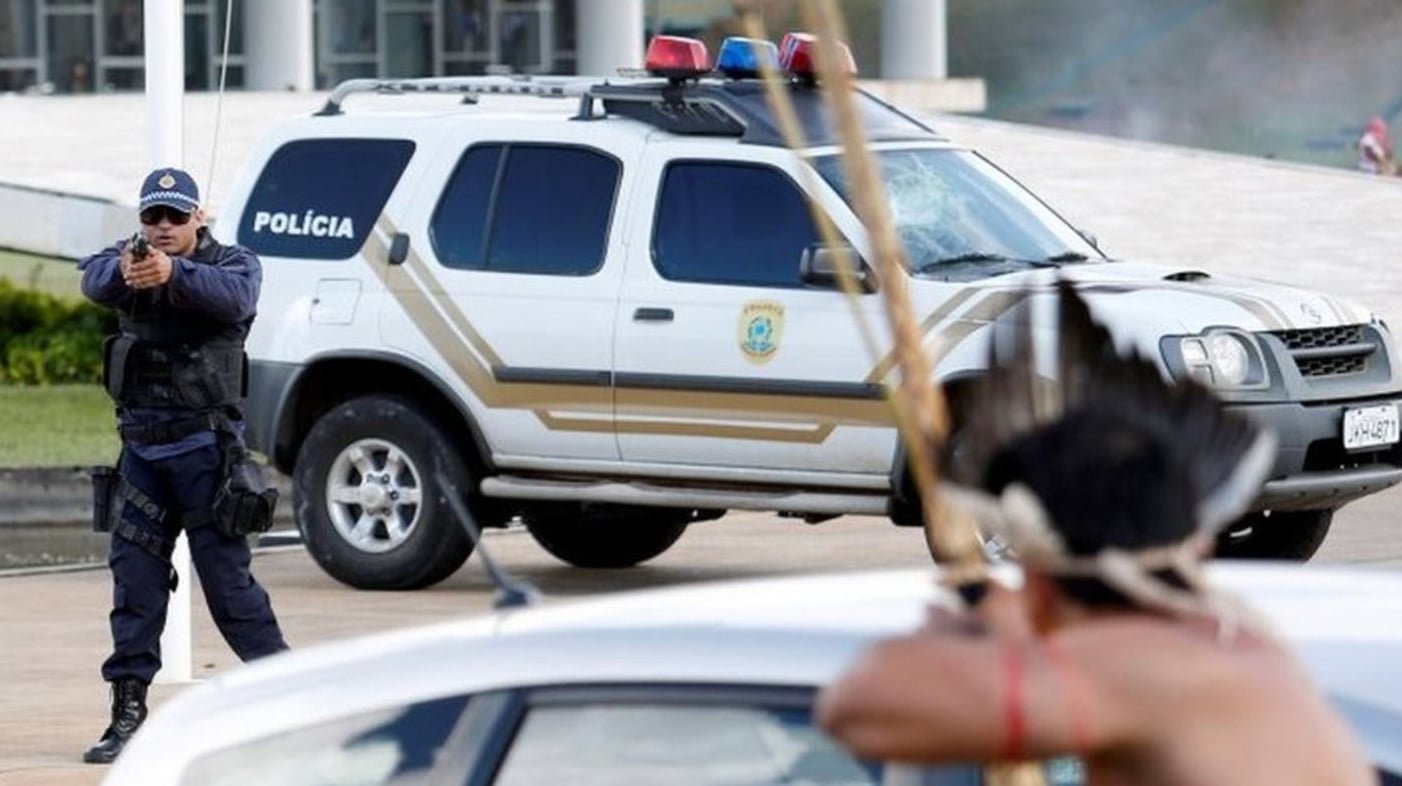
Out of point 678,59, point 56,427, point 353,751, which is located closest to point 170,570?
point 678,59

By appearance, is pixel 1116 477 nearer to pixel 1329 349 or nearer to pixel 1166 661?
pixel 1166 661

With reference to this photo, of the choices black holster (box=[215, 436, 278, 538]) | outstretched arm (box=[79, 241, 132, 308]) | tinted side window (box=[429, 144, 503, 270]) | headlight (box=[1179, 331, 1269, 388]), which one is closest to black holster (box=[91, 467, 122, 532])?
black holster (box=[215, 436, 278, 538])

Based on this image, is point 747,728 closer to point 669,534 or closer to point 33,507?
point 669,534

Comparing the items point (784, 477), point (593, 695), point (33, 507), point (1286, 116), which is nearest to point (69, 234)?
point (33, 507)

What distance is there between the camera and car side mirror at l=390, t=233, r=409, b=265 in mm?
13227

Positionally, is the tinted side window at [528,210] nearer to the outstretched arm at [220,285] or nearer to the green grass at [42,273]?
the outstretched arm at [220,285]

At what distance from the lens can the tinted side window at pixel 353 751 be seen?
372cm

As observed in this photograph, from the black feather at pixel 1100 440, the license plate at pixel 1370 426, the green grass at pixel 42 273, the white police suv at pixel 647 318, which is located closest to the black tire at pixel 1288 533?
the white police suv at pixel 647 318

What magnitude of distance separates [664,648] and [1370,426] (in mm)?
9163

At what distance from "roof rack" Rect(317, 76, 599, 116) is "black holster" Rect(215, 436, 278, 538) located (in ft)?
14.1

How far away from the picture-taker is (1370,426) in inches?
489

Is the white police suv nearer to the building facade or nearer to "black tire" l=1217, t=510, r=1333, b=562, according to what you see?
"black tire" l=1217, t=510, r=1333, b=562

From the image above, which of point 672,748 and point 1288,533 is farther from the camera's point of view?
point 1288,533

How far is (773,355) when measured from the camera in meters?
12.4
